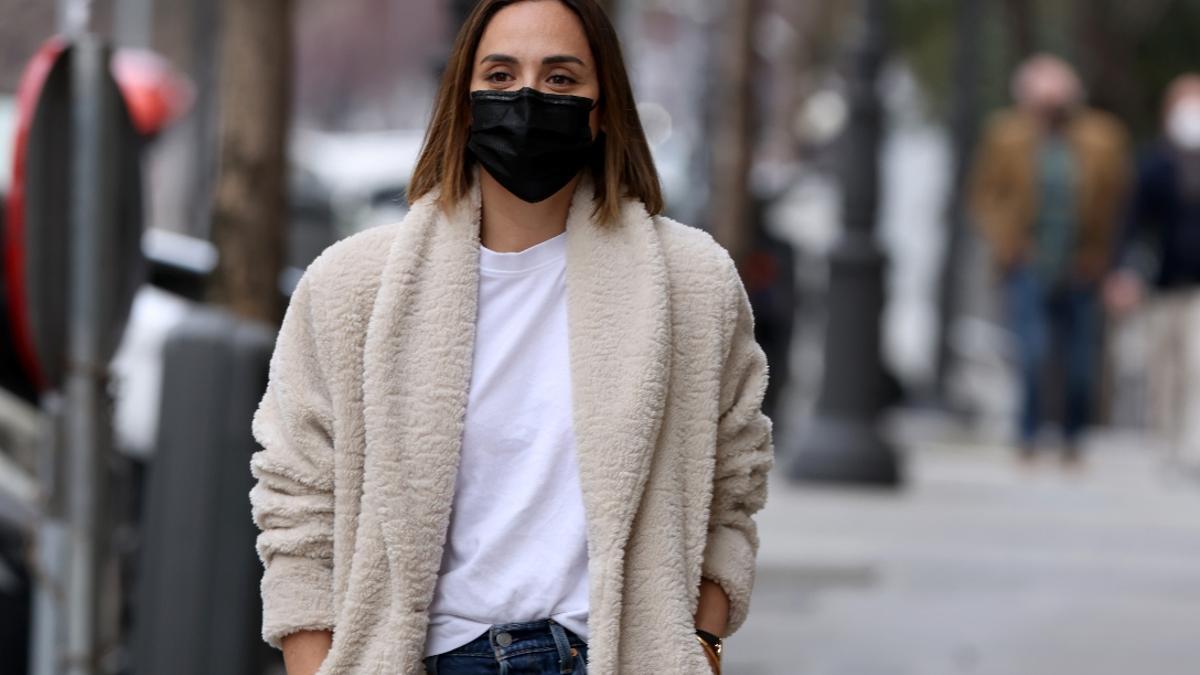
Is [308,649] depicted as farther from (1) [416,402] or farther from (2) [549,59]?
(2) [549,59]

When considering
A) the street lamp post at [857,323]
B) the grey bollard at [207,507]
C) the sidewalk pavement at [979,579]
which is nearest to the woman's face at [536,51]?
the grey bollard at [207,507]

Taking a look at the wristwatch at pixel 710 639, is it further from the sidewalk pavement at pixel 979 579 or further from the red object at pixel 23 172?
the sidewalk pavement at pixel 979 579

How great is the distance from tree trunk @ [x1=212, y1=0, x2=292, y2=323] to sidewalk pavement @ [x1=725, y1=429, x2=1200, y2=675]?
6.59ft

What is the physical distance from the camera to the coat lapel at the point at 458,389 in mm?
3066

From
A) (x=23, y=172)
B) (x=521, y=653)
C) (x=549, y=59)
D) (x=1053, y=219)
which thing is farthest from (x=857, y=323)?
(x=521, y=653)

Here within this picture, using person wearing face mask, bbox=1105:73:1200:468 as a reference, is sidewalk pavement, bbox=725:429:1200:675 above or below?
below

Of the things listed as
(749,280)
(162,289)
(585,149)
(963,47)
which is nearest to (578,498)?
(585,149)

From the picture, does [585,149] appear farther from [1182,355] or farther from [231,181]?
[1182,355]

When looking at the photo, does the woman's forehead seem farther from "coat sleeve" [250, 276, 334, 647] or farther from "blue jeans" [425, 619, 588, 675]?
"blue jeans" [425, 619, 588, 675]

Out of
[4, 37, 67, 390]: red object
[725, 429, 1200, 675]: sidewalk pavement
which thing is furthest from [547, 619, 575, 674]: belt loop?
[725, 429, 1200, 675]: sidewalk pavement

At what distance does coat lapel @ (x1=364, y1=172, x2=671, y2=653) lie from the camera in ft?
10.1

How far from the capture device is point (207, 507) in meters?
5.46

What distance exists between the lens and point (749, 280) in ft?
48.0

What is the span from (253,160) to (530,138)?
3586 millimetres
